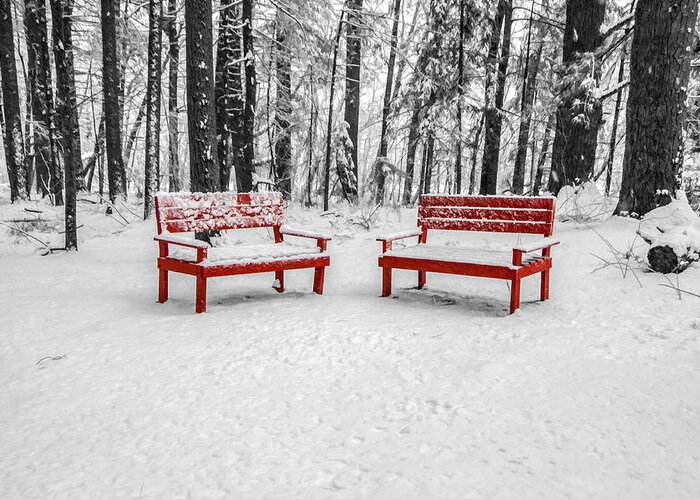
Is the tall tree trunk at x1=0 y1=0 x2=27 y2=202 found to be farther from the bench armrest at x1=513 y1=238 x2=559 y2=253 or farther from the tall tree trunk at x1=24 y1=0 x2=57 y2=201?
the bench armrest at x1=513 y1=238 x2=559 y2=253

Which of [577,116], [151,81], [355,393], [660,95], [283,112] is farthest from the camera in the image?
[283,112]

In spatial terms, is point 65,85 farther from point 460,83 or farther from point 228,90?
point 460,83

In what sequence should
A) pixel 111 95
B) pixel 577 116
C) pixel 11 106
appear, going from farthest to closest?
pixel 11 106
pixel 111 95
pixel 577 116

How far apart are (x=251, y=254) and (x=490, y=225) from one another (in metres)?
2.45

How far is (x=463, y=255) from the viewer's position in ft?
14.5

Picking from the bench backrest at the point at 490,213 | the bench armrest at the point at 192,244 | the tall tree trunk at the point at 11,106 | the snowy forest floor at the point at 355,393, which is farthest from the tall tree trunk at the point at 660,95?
the tall tree trunk at the point at 11,106

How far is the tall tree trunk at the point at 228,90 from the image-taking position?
10.9 meters

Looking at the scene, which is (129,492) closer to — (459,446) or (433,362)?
(459,446)

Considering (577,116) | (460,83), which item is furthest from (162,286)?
(460,83)

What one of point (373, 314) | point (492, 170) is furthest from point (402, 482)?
point (492, 170)

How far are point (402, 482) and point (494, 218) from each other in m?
3.52

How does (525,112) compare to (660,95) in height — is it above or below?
above

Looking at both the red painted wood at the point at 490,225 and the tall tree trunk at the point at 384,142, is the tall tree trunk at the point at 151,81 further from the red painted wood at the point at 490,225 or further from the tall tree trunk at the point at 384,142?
the red painted wood at the point at 490,225

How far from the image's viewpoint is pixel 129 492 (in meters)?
1.94
